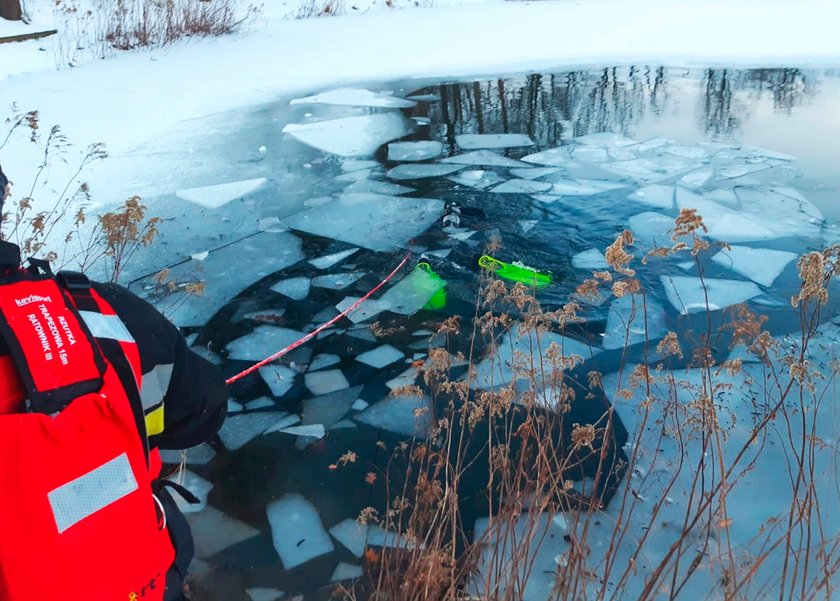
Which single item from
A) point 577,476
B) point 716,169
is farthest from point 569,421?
point 716,169

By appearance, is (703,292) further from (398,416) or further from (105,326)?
(105,326)

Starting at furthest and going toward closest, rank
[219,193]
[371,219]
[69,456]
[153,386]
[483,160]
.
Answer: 1. [483,160]
2. [219,193]
3. [371,219]
4. [153,386]
5. [69,456]

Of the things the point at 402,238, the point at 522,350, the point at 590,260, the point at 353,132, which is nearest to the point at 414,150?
the point at 353,132

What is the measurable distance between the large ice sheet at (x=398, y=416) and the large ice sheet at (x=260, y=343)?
69cm

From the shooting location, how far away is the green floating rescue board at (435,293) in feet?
13.0

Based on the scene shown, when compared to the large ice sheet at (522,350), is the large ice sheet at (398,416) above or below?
below

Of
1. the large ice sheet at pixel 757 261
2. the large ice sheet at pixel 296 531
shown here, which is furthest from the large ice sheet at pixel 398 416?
the large ice sheet at pixel 757 261

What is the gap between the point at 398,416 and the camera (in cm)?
314

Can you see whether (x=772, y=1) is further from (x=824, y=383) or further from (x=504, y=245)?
(x=824, y=383)

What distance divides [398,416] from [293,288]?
135 centimetres

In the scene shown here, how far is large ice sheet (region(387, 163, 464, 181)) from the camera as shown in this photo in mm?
5887

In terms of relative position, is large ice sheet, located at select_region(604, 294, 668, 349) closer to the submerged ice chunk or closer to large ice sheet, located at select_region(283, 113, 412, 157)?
the submerged ice chunk

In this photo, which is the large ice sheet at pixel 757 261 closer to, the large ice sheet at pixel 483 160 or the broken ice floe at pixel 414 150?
the large ice sheet at pixel 483 160

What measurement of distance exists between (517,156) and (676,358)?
322 centimetres
